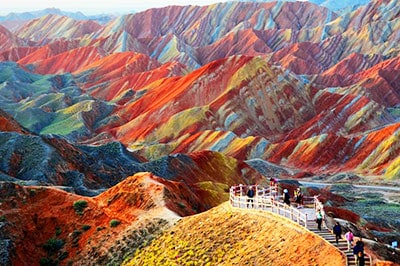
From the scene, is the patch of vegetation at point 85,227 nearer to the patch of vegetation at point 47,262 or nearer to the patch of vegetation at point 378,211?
the patch of vegetation at point 47,262

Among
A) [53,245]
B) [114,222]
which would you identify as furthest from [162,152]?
[114,222]

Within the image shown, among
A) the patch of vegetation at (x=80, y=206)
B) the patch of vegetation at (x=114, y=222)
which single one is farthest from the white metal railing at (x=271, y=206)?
the patch of vegetation at (x=80, y=206)

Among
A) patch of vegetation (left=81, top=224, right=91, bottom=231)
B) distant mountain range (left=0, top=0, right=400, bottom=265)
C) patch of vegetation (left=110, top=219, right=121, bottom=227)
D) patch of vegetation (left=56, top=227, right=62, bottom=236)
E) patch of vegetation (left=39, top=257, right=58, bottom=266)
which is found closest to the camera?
patch of vegetation (left=39, top=257, right=58, bottom=266)

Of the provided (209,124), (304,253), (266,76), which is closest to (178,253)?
(304,253)

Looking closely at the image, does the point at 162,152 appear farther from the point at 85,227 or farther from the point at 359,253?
the point at 359,253

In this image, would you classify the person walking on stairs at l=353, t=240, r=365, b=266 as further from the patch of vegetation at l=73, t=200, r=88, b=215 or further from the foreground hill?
the patch of vegetation at l=73, t=200, r=88, b=215

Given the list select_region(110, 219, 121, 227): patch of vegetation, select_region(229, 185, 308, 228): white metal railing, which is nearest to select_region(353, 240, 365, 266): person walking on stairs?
select_region(229, 185, 308, 228): white metal railing
